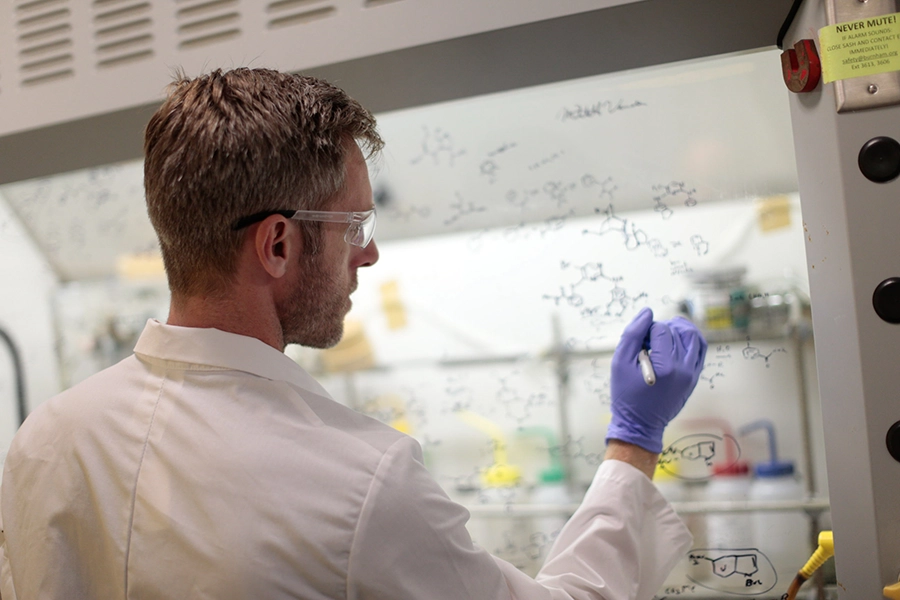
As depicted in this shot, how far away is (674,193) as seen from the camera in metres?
1.24

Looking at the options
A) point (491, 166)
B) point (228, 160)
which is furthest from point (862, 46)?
point (228, 160)

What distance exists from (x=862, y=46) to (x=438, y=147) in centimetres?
78

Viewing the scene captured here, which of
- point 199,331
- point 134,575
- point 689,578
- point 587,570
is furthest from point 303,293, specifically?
point 689,578

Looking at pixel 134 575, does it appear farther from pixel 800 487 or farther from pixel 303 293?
pixel 800 487

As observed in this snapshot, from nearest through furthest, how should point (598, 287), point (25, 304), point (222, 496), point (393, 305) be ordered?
point (222, 496) < point (598, 287) < point (393, 305) < point (25, 304)

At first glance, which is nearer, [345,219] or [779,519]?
[345,219]

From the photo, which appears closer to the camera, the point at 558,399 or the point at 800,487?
the point at 800,487

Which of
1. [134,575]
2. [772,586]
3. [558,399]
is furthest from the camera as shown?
[558,399]

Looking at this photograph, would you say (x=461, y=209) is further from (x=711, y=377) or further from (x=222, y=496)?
(x=222, y=496)

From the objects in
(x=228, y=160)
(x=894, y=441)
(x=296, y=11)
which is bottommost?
(x=894, y=441)

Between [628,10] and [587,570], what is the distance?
0.80 metres

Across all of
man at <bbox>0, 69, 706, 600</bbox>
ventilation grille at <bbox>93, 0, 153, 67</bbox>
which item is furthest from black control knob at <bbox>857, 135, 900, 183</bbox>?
ventilation grille at <bbox>93, 0, 153, 67</bbox>

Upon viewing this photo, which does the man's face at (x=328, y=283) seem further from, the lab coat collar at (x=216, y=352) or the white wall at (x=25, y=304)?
the white wall at (x=25, y=304)

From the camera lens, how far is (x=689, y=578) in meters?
1.22
